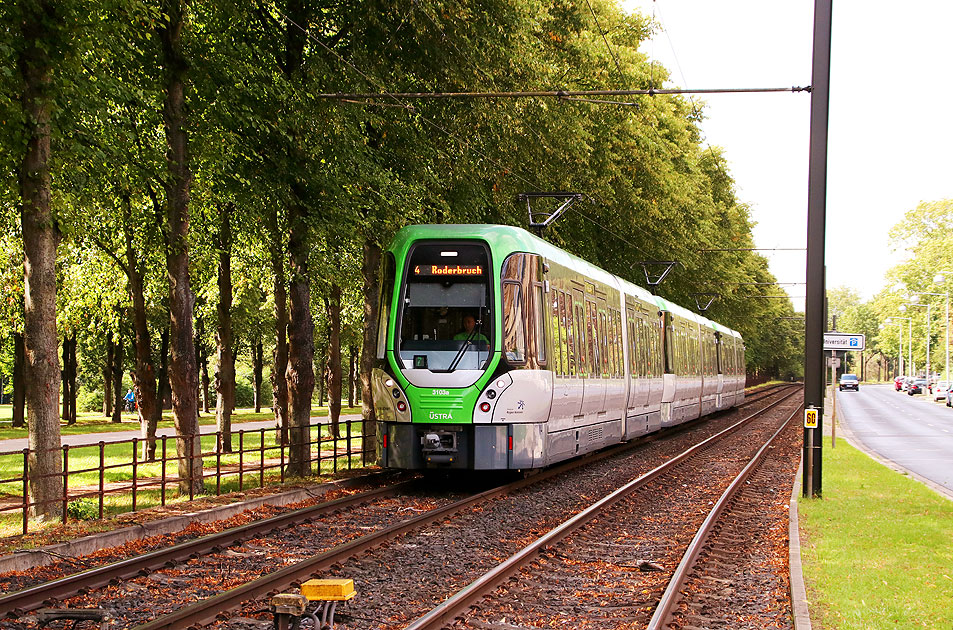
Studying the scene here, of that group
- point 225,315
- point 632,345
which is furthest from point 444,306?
point 225,315

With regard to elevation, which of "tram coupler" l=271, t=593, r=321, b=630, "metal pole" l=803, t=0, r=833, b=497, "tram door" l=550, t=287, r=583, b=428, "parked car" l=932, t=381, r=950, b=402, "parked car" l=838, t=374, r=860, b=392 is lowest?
"parked car" l=838, t=374, r=860, b=392

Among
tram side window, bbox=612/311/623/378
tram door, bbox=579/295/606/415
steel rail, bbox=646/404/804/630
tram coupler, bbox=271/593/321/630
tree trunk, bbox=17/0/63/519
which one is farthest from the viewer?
tram side window, bbox=612/311/623/378

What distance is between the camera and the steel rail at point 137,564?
337 inches

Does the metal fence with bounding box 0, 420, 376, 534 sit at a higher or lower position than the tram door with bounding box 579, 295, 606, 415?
lower

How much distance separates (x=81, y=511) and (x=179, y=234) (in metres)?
4.50

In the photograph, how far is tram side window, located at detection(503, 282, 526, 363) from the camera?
646 inches

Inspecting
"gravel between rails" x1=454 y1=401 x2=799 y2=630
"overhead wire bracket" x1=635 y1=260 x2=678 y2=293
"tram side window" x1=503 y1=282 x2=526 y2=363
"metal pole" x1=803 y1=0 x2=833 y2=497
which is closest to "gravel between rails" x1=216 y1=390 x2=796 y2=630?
"gravel between rails" x1=454 y1=401 x2=799 y2=630

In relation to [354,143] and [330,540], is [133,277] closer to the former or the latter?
[354,143]

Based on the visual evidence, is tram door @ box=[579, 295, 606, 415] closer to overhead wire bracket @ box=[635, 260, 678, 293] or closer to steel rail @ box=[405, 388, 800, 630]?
steel rail @ box=[405, 388, 800, 630]

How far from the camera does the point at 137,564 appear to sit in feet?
33.0

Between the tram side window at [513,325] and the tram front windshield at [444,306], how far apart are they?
0.91ft

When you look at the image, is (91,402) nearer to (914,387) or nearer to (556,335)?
(556,335)

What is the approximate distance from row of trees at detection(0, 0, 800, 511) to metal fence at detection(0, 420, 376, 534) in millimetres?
582

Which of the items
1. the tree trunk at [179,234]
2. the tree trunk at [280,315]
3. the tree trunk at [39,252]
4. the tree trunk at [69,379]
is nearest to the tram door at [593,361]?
the tree trunk at [280,315]
